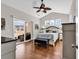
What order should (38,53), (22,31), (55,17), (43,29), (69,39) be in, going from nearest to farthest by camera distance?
(69,39)
(38,53)
(22,31)
(55,17)
(43,29)

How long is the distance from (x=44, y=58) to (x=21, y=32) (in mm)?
6089

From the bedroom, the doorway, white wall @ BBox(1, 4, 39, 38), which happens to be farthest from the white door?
the doorway

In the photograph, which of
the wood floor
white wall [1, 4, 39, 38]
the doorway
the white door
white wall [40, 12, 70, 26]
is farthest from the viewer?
white wall [40, 12, 70, 26]

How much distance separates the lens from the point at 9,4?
24.9 ft

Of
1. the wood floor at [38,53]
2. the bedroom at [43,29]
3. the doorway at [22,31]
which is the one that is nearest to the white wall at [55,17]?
the bedroom at [43,29]

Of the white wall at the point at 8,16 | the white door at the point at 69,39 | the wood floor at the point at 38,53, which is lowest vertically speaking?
the wood floor at the point at 38,53

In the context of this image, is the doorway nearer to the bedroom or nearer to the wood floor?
the bedroom

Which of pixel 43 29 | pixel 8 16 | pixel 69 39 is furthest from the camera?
pixel 43 29

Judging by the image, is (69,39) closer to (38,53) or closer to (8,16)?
(38,53)

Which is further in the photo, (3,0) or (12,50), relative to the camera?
(3,0)

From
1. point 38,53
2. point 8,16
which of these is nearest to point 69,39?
point 38,53

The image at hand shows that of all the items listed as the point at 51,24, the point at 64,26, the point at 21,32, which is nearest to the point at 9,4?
the point at 21,32

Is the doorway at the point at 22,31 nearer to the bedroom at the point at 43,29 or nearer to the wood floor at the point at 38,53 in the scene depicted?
the bedroom at the point at 43,29

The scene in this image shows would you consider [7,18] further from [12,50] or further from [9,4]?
[12,50]
